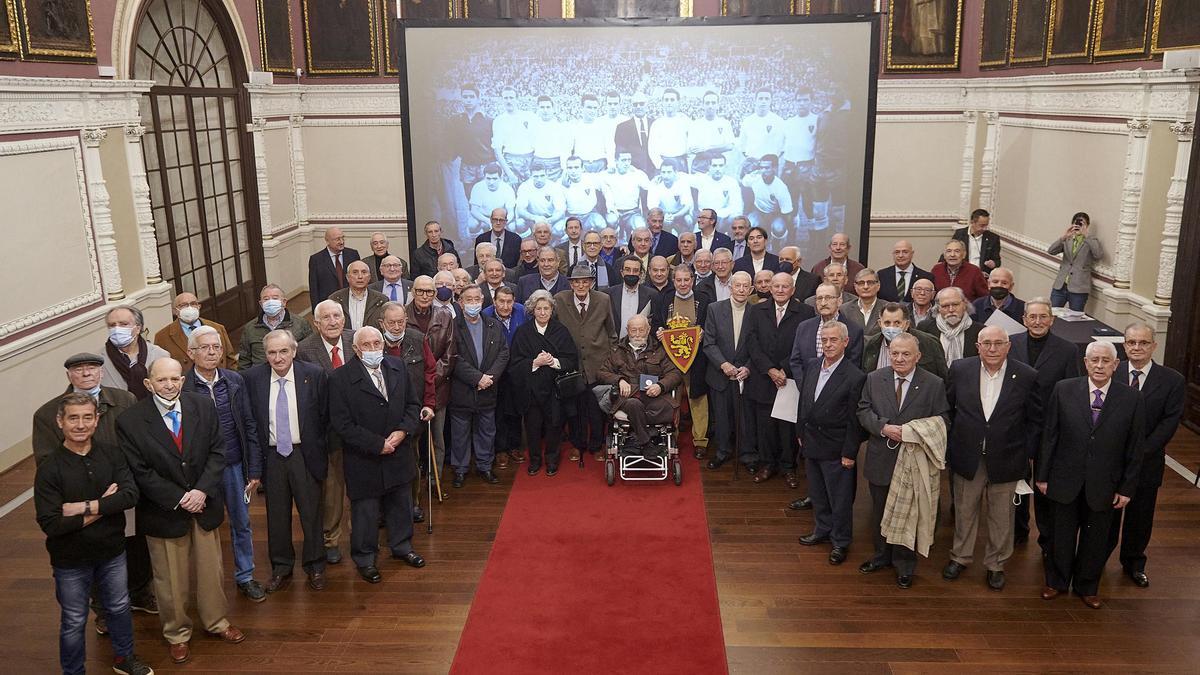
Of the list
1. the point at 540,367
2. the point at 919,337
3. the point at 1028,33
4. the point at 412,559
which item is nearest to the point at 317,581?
the point at 412,559

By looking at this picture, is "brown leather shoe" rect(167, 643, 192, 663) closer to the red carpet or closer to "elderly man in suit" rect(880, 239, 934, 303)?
the red carpet

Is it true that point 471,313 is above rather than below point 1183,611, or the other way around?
above

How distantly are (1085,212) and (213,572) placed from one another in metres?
9.50

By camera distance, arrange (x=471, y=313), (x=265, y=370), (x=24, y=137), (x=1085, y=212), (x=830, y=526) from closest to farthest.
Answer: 1. (x=265, y=370)
2. (x=830, y=526)
3. (x=471, y=313)
4. (x=24, y=137)
5. (x=1085, y=212)

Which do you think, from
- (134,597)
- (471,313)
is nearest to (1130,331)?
(471,313)

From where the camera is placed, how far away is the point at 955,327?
6383 mm

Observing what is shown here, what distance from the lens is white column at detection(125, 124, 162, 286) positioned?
31.4 ft

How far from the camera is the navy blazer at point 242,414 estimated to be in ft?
17.5

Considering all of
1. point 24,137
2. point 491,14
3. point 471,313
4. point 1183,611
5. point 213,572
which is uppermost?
point 491,14

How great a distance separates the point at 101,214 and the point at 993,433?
842 cm

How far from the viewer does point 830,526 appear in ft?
20.9

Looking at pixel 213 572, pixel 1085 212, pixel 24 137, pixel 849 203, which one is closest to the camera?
pixel 213 572

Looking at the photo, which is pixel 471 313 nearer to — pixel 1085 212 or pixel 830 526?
pixel 830 526

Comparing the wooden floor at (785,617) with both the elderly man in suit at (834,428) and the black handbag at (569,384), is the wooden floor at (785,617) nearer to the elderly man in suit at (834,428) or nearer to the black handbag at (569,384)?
the elderly man in suit at (834,428)
